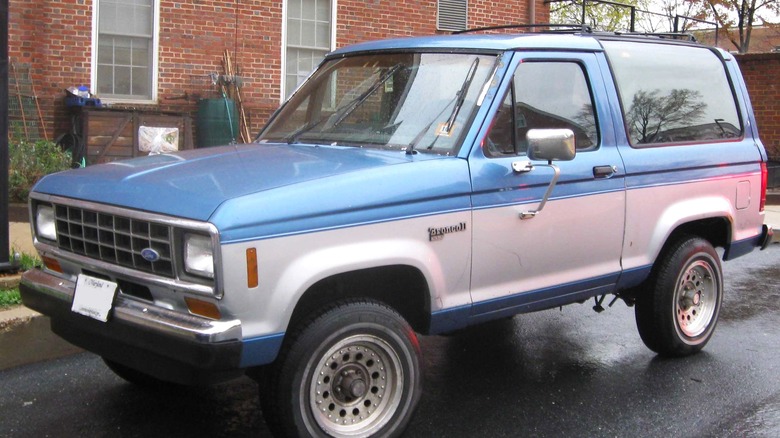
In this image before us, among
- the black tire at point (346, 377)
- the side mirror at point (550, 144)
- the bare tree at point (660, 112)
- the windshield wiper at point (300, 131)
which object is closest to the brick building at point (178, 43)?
the windshield wiper at point (300, 131)

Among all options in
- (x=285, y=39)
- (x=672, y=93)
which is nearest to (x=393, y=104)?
(x=672, y=93)

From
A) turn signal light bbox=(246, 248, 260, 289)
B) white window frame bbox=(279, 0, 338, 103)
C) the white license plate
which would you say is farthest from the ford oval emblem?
white window frame bbox=(279, 0, 338, 103)

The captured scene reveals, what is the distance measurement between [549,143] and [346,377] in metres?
1.50

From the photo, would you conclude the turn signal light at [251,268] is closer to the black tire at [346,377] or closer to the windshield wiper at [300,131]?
the black tire at [346,377]

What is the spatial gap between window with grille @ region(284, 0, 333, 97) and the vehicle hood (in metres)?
8.66

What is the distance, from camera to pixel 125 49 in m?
11.7

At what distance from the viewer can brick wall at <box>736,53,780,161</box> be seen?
15.4 meters

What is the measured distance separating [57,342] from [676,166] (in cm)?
407

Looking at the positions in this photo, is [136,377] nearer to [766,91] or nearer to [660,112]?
[660,112]

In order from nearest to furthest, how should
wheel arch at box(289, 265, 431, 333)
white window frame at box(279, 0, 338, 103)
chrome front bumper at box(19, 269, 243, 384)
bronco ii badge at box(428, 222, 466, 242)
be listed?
chrome front bumper at box(19, 269, 243, 384), wheel arch at box(289, 265, 431, 333), bronco ii badge at box(428, 222, 466, 242), white window frame at box(279, 0, 338, 103)

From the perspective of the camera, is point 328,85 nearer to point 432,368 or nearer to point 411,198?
point 411,198

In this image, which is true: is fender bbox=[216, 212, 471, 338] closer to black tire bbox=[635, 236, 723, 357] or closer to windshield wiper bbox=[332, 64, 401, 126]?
windshield wiper bbox=[332, 64, 401, 126]

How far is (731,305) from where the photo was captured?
749 cm

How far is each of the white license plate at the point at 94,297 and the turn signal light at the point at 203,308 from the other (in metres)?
0.43
